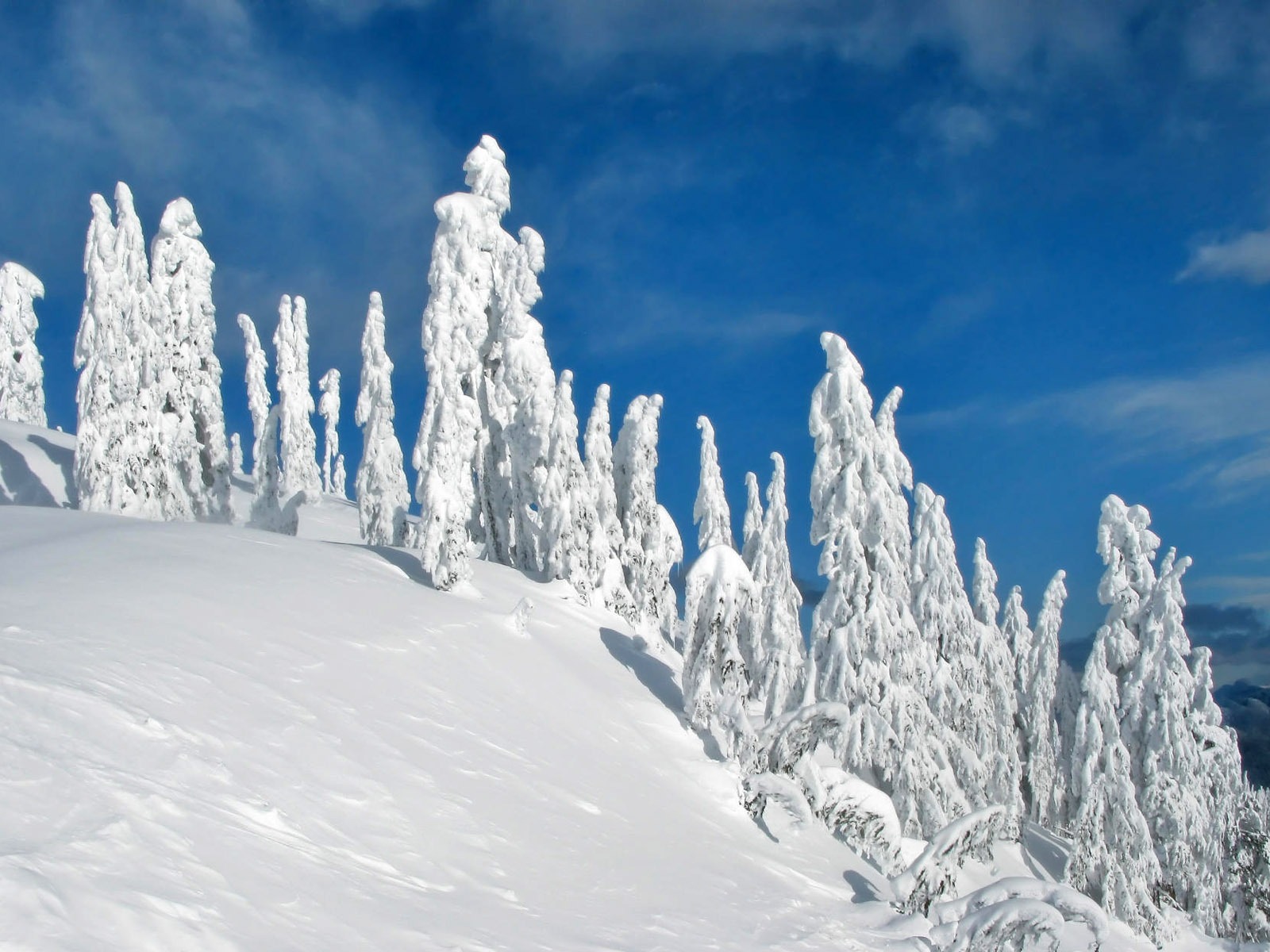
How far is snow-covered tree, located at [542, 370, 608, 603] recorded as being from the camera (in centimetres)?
2419

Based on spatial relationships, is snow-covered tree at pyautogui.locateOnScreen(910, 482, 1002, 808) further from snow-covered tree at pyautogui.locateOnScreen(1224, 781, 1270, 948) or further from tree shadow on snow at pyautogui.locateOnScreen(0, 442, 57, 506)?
tree shadow on snow at pyautogui.locateOnScreen(0, 442, 57, 506)

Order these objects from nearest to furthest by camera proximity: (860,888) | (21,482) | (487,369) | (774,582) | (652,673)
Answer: (860,888)
(652,673)
(487,369)
(21,482)
(774,582)

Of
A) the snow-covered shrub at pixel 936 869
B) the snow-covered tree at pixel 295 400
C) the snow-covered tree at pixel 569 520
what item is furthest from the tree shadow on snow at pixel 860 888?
the snow-covered tree at pixel 295 400

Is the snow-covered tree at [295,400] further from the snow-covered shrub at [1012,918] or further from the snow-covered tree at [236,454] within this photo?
the snow-covered shrub at [1012,918]

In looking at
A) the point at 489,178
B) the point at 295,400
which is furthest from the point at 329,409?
the point at 489,178

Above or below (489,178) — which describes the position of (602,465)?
below

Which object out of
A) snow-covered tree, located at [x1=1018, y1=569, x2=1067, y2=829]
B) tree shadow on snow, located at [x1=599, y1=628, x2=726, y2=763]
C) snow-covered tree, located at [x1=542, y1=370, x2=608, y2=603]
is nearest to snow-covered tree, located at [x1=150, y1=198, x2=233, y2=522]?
snow-covered tree, located at [x1=542, y1=370, x2=608, y2=603]

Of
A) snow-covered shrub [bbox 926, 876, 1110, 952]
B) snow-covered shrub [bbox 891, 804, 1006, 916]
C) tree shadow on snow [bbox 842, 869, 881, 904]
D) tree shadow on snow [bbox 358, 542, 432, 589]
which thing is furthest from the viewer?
tree shadow on snow [bbox 358, 542, 432, 589]

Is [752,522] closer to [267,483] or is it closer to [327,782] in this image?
[267,483]

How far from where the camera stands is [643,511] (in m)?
29.9

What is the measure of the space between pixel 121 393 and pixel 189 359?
224cm

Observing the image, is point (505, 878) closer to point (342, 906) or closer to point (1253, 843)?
point (342, 906)

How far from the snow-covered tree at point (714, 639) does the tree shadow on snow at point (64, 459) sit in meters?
28.0

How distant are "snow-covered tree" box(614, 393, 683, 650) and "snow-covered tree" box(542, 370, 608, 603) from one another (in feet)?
14.1
